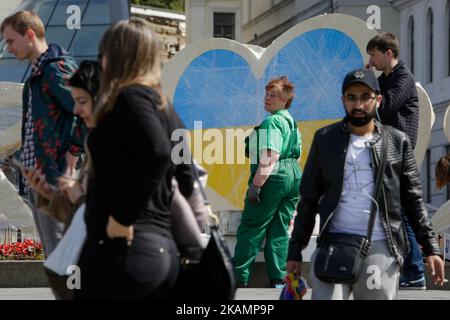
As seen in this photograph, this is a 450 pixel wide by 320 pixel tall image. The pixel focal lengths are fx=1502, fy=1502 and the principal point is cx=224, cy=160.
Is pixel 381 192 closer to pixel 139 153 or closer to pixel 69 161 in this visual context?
pixel 139 153

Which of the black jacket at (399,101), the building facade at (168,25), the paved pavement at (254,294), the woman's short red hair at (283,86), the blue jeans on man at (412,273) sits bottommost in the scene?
the paved pavement at (254,294)

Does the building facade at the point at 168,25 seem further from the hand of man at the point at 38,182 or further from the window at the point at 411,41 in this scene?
the hand of man at the point at 38,182

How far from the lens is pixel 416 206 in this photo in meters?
7.48

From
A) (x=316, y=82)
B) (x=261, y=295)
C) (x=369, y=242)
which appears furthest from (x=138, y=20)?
(x=316, y=82)

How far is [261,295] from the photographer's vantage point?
1231 cm

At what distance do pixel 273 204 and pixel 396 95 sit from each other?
2.02 metres

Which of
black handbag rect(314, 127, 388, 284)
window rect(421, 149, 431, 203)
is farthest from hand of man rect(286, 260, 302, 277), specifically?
window rect(421, 149, 431, 203)

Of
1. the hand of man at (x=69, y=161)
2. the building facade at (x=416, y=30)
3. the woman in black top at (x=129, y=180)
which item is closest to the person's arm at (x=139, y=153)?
the woman in black top at (x=129, y=180)

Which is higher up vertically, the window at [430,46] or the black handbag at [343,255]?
the window at [430,46]

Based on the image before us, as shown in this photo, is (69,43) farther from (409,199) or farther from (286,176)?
(409,199)

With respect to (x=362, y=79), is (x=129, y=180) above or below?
below

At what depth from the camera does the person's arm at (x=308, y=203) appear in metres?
7.49

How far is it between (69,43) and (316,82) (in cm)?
2635

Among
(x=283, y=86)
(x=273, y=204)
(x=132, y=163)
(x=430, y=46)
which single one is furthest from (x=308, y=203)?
(x=430, y=46)
